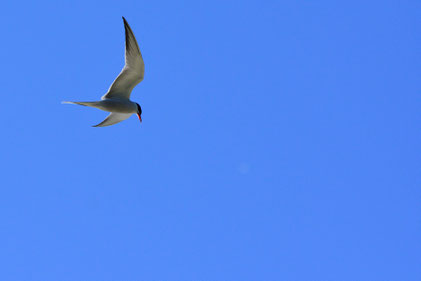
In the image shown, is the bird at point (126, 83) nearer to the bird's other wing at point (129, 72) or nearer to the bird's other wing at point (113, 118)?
the bird's other wing at point (129, 72)

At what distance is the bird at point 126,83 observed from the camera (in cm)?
1052

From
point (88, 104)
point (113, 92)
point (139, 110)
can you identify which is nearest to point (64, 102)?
point (88, 104)

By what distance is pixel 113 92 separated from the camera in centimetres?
1145

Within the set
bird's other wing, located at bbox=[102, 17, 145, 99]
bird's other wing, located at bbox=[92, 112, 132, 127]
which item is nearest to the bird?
bird's other wing, located at bbox=[102, 17, 145, 99]

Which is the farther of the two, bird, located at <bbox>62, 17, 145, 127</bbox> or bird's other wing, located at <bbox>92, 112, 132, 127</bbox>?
bird's other wing, located at <bbox>92, 112, 132, 127</bbox>

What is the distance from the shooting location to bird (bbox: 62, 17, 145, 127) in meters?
10.5

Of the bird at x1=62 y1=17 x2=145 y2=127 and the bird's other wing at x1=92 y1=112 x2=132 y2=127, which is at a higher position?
the bird's other wing at x1=92 y1=112 x2=132 y2=127

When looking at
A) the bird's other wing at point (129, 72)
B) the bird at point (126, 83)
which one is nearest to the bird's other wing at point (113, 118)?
the bird at point (126, 83)

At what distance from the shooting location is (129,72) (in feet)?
36.3

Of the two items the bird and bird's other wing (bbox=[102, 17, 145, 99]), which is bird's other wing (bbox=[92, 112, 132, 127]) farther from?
bird's other wing (bbox=[102, 17, 145, 99])

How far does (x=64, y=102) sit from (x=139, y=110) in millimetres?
3003

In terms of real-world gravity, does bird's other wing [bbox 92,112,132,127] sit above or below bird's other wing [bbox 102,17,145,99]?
above

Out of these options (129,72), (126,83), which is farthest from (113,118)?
(129,72)

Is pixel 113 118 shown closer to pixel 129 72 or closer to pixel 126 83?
pixel 126 83
